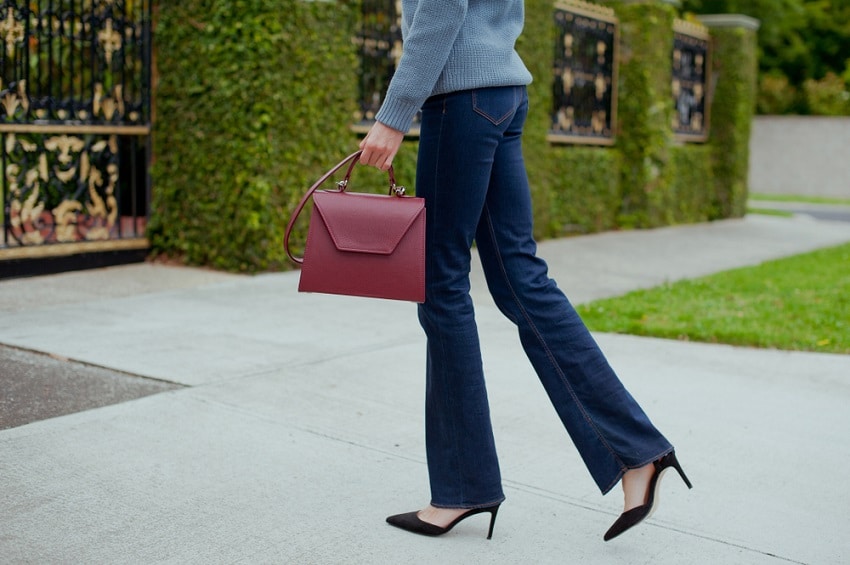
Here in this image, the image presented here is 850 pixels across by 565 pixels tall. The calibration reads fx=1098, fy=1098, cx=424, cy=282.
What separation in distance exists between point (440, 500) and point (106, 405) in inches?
65.3

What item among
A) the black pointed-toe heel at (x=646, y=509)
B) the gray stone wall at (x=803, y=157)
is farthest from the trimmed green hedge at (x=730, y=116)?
the gray stone wall at (x=803, y=157)

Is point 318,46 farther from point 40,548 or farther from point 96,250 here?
point 40,548

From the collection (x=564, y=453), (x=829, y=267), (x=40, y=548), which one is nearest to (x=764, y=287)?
(x=829, y=267)

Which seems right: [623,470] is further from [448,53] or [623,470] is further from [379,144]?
[448,53]

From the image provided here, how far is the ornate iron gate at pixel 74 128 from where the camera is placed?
6.64m

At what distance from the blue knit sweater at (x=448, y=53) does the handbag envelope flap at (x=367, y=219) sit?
0.65 ft

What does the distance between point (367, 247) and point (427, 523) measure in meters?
0.79

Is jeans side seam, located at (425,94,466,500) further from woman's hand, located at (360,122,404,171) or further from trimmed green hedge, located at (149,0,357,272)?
trimmed green hedge, located at (149,0,357,272)

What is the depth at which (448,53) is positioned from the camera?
2.75 m

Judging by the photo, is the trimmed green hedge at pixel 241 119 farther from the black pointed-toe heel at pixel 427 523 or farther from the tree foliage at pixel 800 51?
the tree foliage at pixel 800 51

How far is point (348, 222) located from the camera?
2.78 metres

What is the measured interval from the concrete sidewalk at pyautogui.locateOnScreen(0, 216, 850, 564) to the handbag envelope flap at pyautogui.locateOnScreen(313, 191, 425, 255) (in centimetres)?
80

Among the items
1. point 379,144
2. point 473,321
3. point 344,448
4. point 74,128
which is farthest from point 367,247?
point 74,128

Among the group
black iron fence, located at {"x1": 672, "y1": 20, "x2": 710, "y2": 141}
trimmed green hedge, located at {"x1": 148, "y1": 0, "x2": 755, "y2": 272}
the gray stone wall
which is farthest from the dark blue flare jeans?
the gray stone wall
